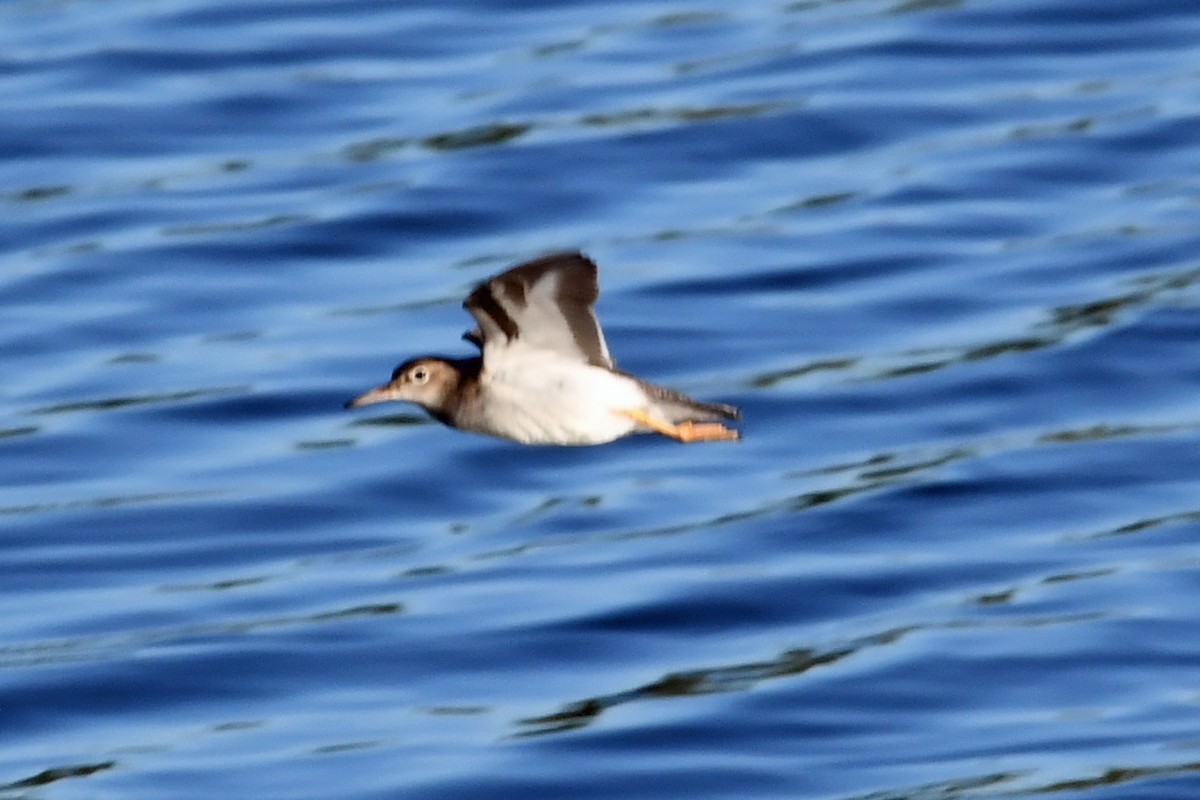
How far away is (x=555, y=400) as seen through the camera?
38.2ft

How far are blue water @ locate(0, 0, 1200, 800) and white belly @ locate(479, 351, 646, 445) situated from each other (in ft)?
21.7

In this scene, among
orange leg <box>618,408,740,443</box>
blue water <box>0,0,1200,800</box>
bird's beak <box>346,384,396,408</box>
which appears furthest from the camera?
blue water <box>0,0,1200,800</box>

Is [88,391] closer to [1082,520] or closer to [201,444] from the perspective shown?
[201,444]

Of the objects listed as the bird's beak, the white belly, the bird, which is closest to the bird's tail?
the bird

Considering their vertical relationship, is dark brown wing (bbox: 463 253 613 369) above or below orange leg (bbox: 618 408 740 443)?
above

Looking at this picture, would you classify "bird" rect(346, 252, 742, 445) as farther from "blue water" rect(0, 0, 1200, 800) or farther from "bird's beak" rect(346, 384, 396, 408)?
"blue water" rect(0, 0, 1200, 800)

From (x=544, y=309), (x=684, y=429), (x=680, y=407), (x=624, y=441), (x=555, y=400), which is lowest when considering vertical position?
(x=624, y=441)

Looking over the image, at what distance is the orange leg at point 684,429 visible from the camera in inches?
469

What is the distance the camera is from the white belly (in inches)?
460

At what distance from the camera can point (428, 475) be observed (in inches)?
900

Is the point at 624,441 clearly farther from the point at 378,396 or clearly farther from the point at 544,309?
the point at 544,309

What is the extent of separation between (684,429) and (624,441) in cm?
1140

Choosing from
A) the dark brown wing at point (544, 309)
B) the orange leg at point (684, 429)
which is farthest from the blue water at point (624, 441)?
the dark brown wing at point (544, 309)

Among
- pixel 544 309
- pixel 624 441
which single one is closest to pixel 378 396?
pixel 544 309
